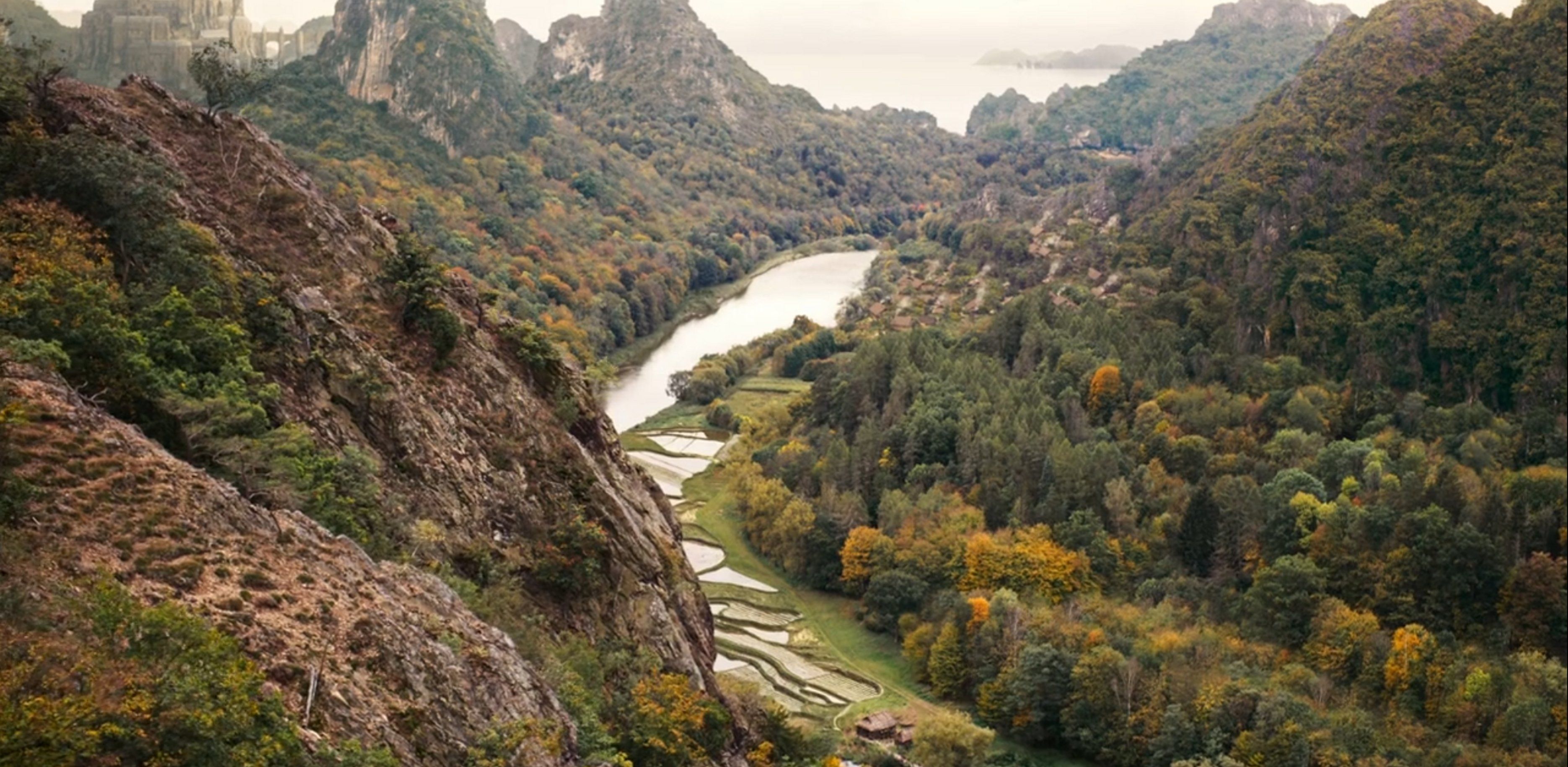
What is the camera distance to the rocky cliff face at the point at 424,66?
492ft

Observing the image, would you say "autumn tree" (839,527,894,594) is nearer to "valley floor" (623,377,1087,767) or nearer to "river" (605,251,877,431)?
"valley floor" (623,377,1087,767)

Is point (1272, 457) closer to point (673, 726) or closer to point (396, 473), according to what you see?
point (673, 726)

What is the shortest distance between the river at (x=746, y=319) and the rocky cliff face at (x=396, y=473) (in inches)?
2408

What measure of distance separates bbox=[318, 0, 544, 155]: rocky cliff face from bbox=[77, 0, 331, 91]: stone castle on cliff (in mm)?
76969

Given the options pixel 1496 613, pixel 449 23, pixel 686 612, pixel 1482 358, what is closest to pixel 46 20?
pixel 686 612

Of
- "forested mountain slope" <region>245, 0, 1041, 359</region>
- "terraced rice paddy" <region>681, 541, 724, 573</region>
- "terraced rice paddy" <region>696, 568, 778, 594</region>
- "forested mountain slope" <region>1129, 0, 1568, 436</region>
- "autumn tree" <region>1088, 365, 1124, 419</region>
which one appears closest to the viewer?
"terraced rice paddy" <region>696, 568, 778, 594</region>

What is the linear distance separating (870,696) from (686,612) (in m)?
22.2

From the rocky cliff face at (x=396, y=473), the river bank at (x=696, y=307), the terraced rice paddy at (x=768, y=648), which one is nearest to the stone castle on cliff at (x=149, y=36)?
the rocky cliff face at (x=396, y=473)

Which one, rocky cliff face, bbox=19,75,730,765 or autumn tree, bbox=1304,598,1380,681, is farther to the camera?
autumn tree, bbox=1304,598,1380,681

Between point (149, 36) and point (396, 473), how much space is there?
46.5m

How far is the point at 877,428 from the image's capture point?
88.4 m

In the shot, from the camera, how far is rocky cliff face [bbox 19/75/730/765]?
24688 mm

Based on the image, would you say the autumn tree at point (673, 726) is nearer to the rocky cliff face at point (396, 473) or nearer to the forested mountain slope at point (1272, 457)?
the rocky cliff face at point (396, 473)

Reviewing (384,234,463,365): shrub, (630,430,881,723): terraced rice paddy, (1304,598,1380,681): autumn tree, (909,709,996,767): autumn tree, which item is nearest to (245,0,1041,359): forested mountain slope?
(630,430,881,723): terraced rice paddy
